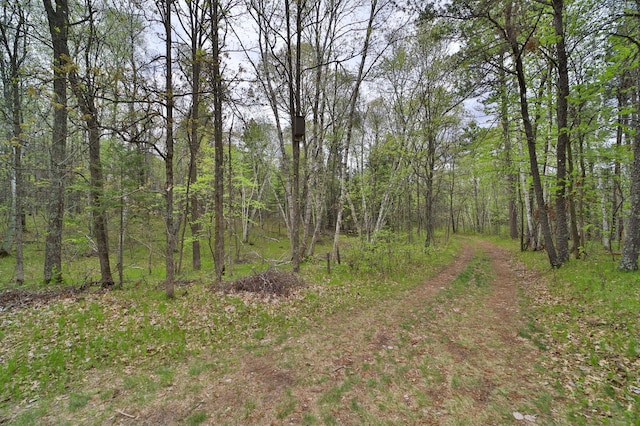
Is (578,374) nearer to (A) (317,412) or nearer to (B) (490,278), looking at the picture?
(A) (317,412)

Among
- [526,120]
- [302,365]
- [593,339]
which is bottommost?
[302,365]

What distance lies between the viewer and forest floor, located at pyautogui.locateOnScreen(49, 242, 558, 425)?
314cm

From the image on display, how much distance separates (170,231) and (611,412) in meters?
8.33

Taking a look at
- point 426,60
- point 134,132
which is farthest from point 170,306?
point 426,60

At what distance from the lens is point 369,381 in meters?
3.78

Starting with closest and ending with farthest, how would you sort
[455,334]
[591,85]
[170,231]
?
[455,334], [170,231], [591,85]

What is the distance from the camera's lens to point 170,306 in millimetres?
6316

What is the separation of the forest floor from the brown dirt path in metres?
0.01

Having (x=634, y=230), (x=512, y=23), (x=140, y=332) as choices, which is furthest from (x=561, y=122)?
(x=140, y=332)

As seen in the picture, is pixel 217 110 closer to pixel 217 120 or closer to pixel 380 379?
pixel 217 120

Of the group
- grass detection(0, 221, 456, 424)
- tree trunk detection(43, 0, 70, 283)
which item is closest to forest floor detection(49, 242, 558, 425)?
grass detection(0, 221, 456, 424)

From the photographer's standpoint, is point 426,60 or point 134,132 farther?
point 426,60

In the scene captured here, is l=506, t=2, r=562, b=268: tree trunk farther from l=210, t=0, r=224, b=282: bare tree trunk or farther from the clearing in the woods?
l=210, t=0, r=224, b=282: bare tree trunk

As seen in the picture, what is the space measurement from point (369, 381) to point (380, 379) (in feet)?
0.57
